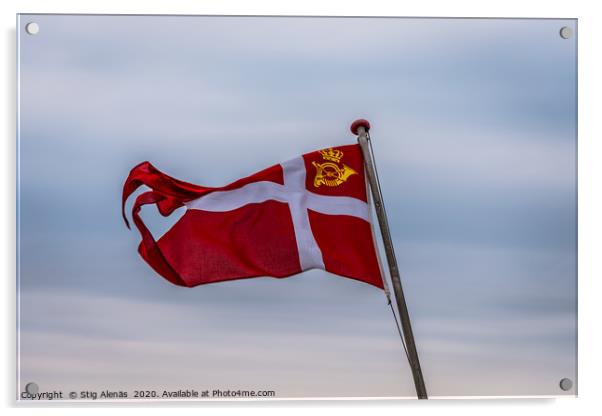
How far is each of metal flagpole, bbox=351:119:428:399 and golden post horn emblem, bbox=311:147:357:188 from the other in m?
0.07

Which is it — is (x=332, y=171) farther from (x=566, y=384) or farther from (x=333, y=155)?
(x=566, y=384)

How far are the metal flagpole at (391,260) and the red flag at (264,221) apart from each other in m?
0.03

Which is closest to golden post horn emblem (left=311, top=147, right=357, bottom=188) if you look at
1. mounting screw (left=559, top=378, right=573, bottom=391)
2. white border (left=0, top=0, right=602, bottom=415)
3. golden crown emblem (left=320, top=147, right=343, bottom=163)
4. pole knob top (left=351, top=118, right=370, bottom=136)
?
golden crown emblem (left=320, top=147, right=343, bottom=163)

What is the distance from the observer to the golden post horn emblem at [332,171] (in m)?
2.93

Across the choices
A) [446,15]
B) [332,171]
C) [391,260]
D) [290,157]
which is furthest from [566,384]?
[446,15]

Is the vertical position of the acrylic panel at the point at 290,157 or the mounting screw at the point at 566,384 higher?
the acrylic panel at the point at 290,157

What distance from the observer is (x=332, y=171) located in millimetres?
2930

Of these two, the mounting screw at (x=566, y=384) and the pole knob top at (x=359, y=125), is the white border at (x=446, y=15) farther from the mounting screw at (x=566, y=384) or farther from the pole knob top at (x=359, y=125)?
the pole knob top at (x=359, y=125)

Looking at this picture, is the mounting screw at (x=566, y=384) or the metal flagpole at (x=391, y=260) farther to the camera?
the mounting screw at (x=566, y=384)

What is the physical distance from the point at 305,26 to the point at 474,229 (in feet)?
2.95

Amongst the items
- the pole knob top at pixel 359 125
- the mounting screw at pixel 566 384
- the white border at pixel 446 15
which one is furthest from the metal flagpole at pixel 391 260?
the mounting screw at pixel 566 384

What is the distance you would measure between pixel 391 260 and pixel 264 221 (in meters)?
0.44

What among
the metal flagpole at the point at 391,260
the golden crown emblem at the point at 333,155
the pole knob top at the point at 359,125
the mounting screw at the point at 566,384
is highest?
the pole knob top at the point at 359,125

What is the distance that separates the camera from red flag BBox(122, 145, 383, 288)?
2896 millimetres
